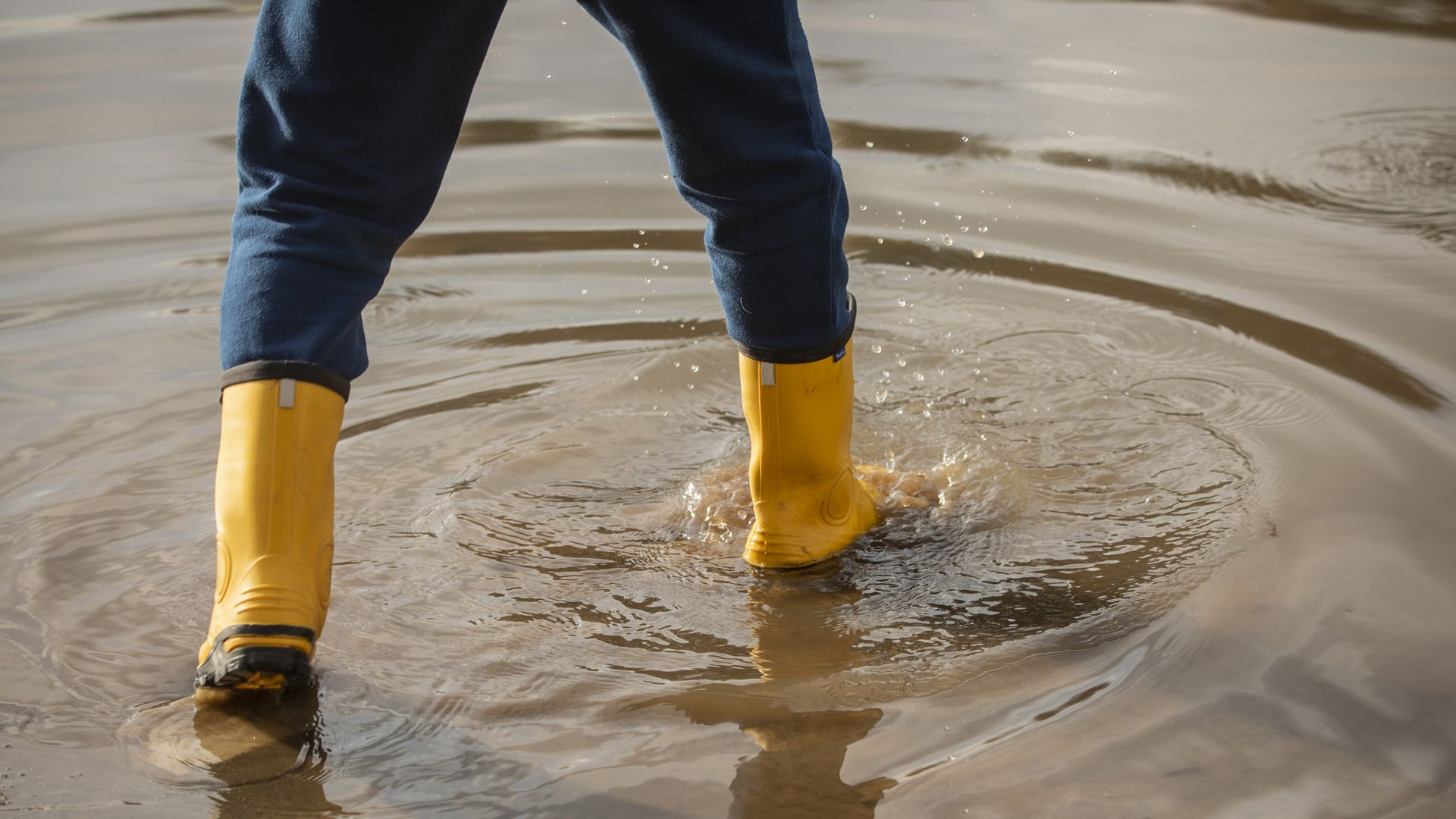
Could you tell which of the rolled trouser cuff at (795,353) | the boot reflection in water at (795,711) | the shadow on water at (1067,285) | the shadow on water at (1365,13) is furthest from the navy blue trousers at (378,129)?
the shadow on water at (1365,13)

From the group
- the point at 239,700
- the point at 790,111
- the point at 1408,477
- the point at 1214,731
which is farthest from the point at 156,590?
the point at 1408,477

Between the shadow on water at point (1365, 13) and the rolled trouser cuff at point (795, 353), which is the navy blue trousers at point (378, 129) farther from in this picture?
the shadow on water at point (1365, 13)

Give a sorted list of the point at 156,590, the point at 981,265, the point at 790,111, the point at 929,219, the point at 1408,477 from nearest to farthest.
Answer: the point at 790,111, the point at 156,590, the point at 1408,477, the point at 981,265, the point at 929,219

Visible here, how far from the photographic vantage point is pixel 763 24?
141cm

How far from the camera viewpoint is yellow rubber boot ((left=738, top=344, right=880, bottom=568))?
1.64 meters

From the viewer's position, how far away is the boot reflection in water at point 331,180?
4.30 ft

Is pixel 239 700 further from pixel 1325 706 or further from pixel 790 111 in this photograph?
pixel 1325 706

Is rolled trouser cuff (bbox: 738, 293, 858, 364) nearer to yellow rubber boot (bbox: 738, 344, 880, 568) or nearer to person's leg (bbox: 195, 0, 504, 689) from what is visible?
yellow rubber boot (bbox: 738, 344, 880, 568)

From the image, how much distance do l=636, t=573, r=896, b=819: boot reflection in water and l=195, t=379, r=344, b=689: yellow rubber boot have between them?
13.8 inches

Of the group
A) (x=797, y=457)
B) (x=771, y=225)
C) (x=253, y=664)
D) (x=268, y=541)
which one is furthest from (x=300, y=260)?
(x=797, y=457)

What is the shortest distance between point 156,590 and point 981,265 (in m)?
1.66

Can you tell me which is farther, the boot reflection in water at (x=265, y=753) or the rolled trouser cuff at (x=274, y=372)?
the rolled trouser cuff at (x=274, y=372)

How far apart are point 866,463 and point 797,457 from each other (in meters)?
0.31

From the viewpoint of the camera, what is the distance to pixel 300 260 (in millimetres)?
1349
